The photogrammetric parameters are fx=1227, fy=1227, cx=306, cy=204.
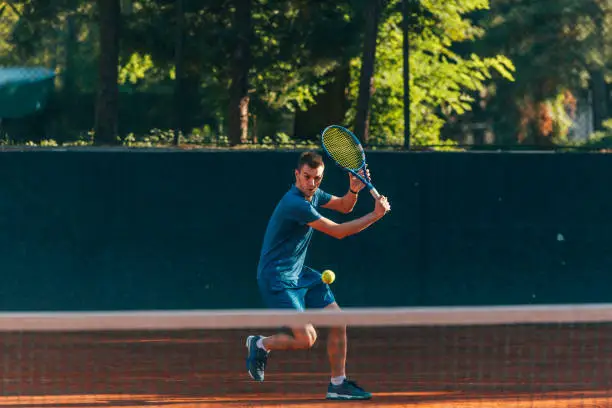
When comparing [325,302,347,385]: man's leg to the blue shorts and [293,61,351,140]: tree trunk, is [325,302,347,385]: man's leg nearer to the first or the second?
the blue shorts

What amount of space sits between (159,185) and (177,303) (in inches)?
45.3

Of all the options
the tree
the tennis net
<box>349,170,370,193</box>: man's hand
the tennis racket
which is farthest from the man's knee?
the tree

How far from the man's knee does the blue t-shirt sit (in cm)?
41

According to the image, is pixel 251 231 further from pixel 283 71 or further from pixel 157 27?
pixel 283 71

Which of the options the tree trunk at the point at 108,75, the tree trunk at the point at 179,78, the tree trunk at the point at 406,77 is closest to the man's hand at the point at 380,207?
the tree trunk at the point at 406,77

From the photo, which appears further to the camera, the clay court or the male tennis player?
the clay court

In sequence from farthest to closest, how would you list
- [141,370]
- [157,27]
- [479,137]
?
[479,137], [157,27], [141,370]

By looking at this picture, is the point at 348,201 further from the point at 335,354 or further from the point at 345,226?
the point at 335,354

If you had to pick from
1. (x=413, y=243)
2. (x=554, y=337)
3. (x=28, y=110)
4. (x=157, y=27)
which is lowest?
(x=554, y=337)

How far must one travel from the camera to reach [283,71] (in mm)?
16219

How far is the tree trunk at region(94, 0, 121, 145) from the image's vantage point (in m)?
12.6

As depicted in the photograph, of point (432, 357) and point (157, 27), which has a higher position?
point (157, 27)

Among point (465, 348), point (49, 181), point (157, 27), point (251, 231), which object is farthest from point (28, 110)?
point (465, 348)

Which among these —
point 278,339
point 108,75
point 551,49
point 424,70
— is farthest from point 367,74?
point 551,49
